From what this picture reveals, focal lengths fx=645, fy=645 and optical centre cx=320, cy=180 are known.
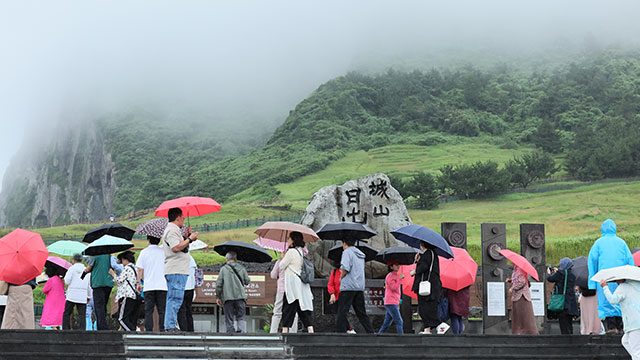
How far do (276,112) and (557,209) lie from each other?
298 feet

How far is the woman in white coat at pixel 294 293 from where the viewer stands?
8688mm

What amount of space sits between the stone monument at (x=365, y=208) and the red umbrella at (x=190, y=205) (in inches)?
178

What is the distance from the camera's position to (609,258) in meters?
8.05

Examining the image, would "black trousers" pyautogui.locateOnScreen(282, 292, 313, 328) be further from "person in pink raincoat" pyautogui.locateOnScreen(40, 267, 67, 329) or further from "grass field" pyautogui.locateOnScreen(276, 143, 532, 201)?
"grass field" pyautogui.locateOnScreen(276, 143, 532, 201)

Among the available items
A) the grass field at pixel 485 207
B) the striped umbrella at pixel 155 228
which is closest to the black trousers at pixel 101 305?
the striped umbrella at pixel 155 228

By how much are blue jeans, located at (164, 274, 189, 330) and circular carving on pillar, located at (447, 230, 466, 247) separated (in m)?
5.65

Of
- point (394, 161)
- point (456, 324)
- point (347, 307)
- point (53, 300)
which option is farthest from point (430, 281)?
point (394, 161)

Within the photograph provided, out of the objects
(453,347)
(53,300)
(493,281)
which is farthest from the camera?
(493,281)

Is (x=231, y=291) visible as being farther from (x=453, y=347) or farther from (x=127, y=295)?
(x=453, y=347)

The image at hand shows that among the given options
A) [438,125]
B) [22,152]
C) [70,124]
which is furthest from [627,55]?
[22,152]

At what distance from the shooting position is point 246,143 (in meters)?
122

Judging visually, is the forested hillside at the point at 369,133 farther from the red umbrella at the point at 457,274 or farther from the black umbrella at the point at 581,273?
the red umbrella at the point at 457,274

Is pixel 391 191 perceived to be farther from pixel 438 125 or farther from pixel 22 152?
pixel 22 152

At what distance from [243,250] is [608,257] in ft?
17.2
